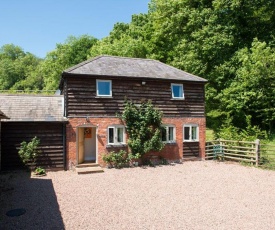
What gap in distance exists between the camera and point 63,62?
4512cm

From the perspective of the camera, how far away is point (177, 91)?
17172 millimetres

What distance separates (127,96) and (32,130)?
616 cm

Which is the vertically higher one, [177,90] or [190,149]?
[177,90]

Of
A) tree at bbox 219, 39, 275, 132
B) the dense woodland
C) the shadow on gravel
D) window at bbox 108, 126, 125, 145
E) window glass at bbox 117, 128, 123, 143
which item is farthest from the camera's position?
the dense woodland

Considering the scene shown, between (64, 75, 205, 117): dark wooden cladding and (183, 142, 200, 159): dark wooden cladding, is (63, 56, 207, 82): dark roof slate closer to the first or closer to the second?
(64, 75, 205, 117): dark wooden cladding

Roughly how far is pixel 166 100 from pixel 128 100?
2788mm

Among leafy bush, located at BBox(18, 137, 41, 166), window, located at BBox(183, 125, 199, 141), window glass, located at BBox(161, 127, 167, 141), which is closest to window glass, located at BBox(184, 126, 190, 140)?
window, located at BBox(183, 125, 199, 141)

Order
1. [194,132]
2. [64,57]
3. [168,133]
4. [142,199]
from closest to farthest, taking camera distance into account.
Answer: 1. [142,199]
2. [168,133]
3. [194,132]
4. [64,57]

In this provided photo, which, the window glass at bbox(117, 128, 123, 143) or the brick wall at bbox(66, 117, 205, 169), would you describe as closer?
the brick wall at bbox(66, 117, 205, 169)

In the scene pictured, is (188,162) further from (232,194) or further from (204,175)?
(232,194)

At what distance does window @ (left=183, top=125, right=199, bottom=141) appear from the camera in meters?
17.4

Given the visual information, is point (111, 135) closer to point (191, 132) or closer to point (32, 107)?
point (32, 107)

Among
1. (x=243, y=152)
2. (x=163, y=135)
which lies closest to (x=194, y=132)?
(x=163, y=135)

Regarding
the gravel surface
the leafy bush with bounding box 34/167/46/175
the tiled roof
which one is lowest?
the gravel surface
